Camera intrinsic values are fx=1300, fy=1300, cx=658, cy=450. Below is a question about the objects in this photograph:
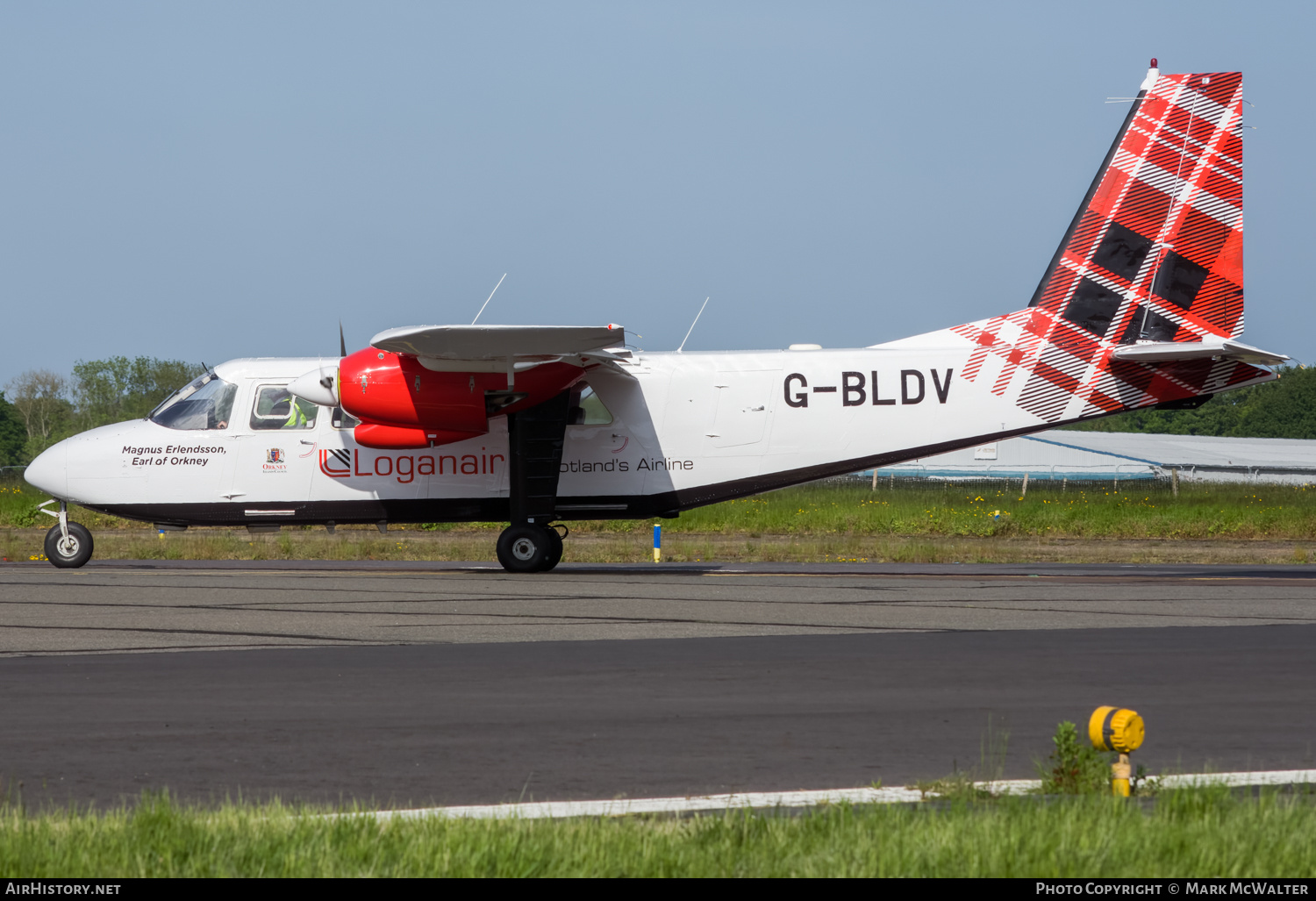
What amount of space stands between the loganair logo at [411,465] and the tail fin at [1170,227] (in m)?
8.33

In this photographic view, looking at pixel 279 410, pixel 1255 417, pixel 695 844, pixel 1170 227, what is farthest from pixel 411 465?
pixel 1255 417

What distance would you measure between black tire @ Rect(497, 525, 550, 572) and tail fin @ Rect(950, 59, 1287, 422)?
21.6ft

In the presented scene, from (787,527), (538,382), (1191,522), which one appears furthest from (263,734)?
(1191,522)

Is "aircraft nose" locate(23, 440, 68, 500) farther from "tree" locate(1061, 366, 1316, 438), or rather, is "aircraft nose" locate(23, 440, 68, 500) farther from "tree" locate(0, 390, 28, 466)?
"tree" locate(1061, 366, 1316, 438)

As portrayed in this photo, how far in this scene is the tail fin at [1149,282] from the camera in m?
18.3

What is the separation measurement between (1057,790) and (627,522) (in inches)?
1114

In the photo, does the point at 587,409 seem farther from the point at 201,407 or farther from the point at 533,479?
the point at 201,407

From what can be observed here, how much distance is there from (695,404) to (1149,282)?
6.69m

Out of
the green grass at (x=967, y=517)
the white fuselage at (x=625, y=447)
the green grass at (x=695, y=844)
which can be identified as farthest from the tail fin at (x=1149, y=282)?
the green grass at (x=695, y=844)

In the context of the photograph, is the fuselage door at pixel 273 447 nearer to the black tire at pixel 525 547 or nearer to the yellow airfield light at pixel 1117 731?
the black tire at pixel 525 547

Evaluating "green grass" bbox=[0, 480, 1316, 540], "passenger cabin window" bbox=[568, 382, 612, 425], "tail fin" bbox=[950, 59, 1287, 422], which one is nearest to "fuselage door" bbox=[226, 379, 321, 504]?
"passenger cabin window" bbox=[568, 382, 612, 425]

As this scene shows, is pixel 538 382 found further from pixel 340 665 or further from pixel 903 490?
pixel 903 490

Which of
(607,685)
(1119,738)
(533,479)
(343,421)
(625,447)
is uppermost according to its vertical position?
(343,421)

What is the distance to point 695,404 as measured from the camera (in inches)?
742
